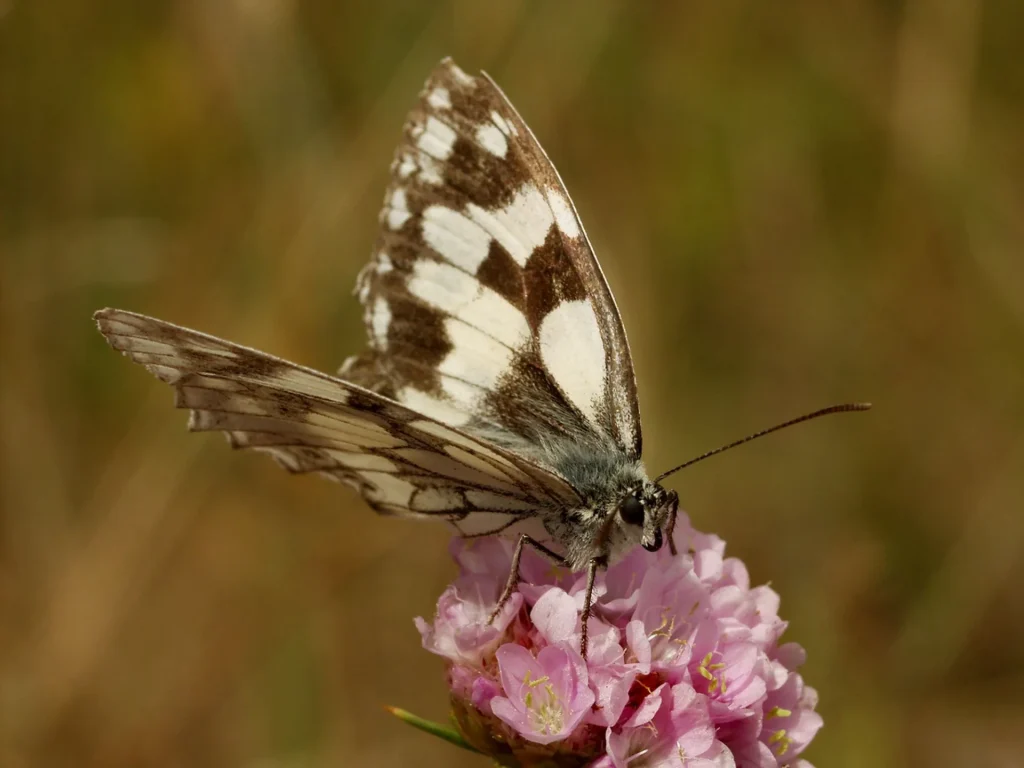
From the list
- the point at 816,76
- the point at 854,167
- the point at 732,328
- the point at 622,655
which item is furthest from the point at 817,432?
the point at 622,655

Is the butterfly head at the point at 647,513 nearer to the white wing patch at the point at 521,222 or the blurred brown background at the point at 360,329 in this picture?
the white wing patch at the point at 521,222

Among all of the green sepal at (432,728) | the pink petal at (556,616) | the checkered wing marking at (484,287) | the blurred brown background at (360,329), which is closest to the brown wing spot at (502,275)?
the checkered wing marking at (484,287)

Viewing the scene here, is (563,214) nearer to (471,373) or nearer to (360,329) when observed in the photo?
(471,373)

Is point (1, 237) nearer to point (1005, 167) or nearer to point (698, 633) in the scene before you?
point (698, 633)

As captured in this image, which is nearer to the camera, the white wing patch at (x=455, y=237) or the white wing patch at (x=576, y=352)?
the white wing patch at (x=576, y=352)

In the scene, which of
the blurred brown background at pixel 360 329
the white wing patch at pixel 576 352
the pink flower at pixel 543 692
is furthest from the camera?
the blurred brown background at pixel 360 329

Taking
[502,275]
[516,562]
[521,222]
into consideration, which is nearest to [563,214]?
[521,222]

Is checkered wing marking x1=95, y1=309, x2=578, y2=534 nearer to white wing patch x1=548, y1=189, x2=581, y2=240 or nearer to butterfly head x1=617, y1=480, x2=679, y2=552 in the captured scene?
butterfly head x1=617, y1=480, x2=679, y2=552
